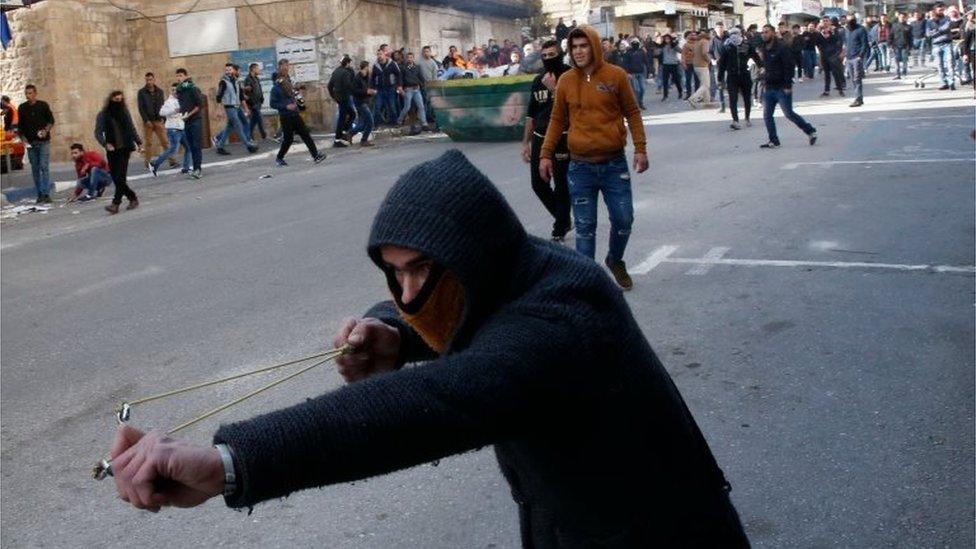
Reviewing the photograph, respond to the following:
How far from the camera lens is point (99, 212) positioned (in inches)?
580

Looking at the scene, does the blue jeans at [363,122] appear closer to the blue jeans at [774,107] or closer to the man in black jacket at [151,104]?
the man in black jacket at [151,104]

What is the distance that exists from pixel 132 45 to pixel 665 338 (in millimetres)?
24974

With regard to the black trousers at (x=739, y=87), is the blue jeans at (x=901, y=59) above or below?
above

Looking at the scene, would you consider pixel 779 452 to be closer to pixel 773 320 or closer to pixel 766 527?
pixel 766 527

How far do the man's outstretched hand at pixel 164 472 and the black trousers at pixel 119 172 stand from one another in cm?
1374

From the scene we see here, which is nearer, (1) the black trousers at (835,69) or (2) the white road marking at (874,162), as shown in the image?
(2) the white road marking at (874,162)

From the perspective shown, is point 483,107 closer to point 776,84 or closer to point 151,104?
point 151,104

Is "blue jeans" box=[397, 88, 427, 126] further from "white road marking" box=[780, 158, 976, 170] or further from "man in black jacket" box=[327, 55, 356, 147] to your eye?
"white road marking" box=[780, 158, 976, 170]

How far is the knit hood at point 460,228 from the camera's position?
5.56 ft

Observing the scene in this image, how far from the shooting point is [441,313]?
1.84 metres

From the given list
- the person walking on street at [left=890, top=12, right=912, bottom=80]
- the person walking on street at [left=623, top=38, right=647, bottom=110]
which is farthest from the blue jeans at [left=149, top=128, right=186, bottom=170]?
the person walking on street at [left=890, top=12, right=912, bottom=80]

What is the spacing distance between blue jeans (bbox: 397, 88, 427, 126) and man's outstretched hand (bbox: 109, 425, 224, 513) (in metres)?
23.6

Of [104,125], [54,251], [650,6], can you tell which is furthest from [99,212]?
[650,6]

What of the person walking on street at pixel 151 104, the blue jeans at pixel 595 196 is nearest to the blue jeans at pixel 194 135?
the person walking on street at pixel 151 104
